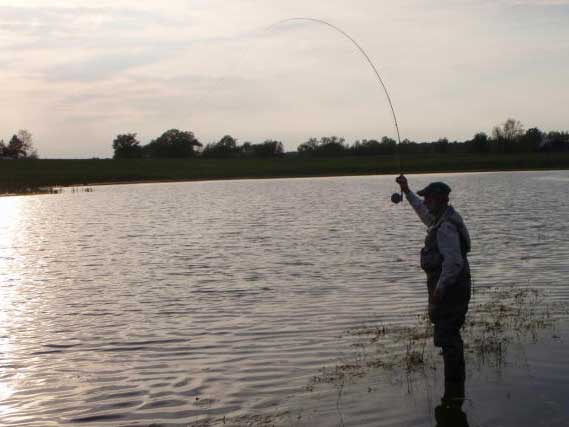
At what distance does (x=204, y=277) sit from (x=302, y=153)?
13761 centimetres

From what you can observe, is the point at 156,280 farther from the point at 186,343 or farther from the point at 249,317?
the point at 186,343

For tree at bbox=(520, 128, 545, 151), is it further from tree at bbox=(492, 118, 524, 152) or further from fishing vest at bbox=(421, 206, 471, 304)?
fishing vest at bbox=(421, 206, 471, 304)

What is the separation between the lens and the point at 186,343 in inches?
434

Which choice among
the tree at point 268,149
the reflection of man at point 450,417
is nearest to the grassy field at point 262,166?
the tree at point 268,149

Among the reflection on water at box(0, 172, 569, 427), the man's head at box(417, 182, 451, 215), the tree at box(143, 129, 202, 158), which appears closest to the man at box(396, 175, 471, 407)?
the man's head at box(417, 182, 451, 215)

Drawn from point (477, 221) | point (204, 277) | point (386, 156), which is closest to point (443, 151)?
point (386, 156)

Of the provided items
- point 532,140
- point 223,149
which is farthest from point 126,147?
point 532,140

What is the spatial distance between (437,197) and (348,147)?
14045 centimetres

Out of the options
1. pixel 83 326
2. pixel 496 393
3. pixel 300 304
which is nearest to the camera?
pixel 496 393

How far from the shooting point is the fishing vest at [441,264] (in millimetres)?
7590

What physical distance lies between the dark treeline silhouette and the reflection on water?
10462 centimetres

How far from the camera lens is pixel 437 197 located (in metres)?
7.73

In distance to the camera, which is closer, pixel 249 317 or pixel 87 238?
pixel 249 317

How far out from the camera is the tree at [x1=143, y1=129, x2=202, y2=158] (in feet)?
435
